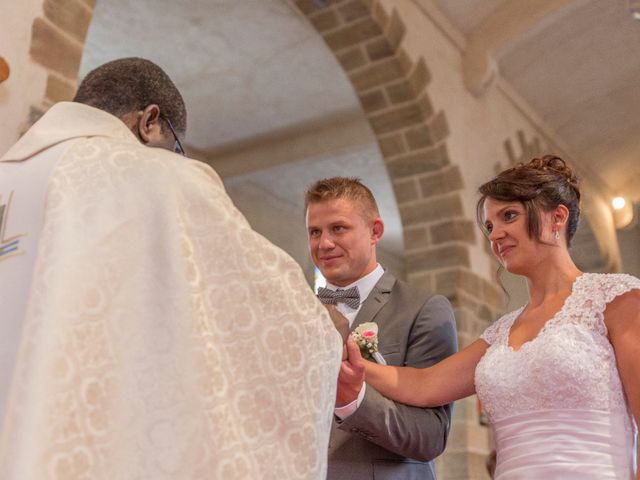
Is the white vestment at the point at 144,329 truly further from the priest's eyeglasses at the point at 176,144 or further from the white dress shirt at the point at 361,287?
the white dress shirt at the point at 361,287

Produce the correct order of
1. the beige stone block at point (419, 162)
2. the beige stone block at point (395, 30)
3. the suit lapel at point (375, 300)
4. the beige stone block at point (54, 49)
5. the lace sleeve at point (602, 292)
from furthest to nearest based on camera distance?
1. the beige stone block at point (419, 162)
2. the beige stone block at point (395, 30)
3. the beige stone block at point (54, 49)
4. the suit lapel at point (375, 300)
5. the lace sleeve at point (602, 292)

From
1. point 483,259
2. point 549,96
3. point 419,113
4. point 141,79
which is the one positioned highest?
point 549,96

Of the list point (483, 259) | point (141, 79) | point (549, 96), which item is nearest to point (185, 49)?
point (483, 259)

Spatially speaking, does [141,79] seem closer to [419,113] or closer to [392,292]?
[392,292]

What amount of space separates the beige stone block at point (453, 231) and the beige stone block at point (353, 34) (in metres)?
1.51

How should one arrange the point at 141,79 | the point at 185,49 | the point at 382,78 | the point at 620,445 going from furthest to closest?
the point at 185,49, the point at 382,78, the point at 620,445, the point at 141,79

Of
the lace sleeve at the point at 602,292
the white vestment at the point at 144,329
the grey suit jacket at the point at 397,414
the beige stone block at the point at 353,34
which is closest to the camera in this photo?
the white vestment at the point at 144,329

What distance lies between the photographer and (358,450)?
2244 millimetres

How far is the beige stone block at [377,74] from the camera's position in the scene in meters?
5.59

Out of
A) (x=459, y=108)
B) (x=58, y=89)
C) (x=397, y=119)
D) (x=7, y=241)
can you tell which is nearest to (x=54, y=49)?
(x=58, y=89)

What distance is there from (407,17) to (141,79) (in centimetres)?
429

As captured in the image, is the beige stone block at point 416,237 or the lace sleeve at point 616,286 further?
the beige stone block at point 416,237

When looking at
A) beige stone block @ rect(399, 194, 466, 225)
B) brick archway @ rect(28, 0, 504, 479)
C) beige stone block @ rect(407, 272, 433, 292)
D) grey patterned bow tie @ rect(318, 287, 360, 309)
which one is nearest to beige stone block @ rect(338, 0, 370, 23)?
brick archway @ rect(28, 0, 504, 479)

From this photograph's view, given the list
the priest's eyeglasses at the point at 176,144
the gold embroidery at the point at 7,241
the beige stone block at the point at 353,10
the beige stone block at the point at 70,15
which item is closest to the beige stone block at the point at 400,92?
the beige stone block at the point at 353,10
